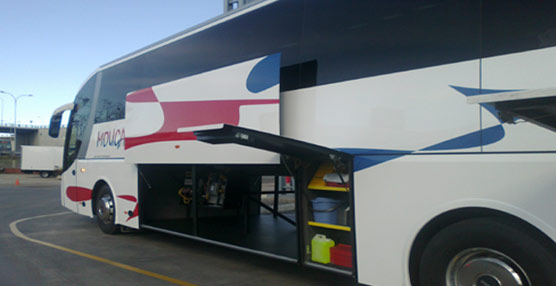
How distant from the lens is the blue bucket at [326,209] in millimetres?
4984

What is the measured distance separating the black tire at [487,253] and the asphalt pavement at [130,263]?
2.15 meters

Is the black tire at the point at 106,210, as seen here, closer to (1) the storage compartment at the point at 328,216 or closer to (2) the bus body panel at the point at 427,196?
(1) the storage compartment at the point at 328,216

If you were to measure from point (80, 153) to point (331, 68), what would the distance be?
289 inches

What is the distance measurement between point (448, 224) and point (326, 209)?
1567mm

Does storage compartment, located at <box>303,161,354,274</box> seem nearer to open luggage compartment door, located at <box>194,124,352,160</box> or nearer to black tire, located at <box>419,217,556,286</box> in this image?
open luggage compartment door, located at <box>194,124,352,160</box>

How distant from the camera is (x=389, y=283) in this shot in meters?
4.14

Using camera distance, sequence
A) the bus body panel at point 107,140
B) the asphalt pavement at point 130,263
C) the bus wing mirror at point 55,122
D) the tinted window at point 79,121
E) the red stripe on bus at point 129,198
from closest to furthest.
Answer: the asphalt pavement at point 130,263 → the red stripe on bus at point 129,198 → the bus body panel at point 107,140 → the tinted window at point 79,121 → the bus wing mirror at point 55,122

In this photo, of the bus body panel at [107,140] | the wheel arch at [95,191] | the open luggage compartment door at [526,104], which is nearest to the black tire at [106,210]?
the wheel arch at [95,191]

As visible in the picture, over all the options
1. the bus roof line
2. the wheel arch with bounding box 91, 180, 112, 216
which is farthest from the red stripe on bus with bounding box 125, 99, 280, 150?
the wheel arch with bounding box 91, 180, 112, 216

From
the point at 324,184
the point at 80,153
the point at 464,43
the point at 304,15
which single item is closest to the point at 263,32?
the point at 304,15

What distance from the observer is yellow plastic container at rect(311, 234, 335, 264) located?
4.95 meters

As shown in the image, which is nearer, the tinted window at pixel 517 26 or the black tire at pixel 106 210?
the tinted window at pixel 517 26

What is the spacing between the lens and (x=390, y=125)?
4.20 meters

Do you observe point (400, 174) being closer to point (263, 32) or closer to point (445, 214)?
point (445, 214)
